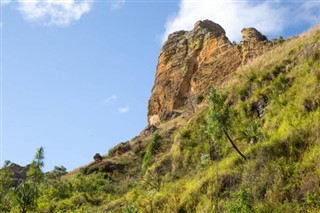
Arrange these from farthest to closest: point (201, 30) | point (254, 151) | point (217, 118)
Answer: point (201, 30)
point (217, 118)
point (254, 151)

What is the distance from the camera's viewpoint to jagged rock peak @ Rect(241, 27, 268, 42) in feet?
153

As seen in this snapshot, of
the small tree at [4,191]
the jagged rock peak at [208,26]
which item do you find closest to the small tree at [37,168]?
the small tree at [4,191]

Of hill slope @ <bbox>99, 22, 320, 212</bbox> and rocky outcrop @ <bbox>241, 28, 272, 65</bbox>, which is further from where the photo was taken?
rocky outcrop @ <bbox>241, 28, 272, 65</bbox>

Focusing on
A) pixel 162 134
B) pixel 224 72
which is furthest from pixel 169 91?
pixel 162 134

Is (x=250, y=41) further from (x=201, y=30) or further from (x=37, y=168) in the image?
(x=37, y=168)

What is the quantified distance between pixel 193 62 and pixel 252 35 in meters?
14.9

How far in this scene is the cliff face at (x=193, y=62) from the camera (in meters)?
48.8

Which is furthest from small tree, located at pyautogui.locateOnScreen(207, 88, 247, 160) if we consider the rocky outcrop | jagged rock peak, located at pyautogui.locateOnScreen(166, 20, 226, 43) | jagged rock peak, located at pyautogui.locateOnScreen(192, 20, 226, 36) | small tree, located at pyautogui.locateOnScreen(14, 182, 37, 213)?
jagged rock peak, located at pyautogui.locateOnScreen(192, 20, 226, 36)

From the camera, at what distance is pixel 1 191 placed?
44.8 metres

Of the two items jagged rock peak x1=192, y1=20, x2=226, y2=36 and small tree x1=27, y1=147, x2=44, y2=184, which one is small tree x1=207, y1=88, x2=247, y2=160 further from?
jagged rock peak x1=192, y1=20, x2=226, y2=36

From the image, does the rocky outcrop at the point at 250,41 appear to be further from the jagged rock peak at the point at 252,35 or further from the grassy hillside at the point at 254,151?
the grassy hillside at the point at 254,151

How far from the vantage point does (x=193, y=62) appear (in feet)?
199

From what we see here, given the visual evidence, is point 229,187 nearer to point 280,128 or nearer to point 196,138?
point 280,128

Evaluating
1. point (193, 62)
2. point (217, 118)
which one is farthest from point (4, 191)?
point (217, 118)
